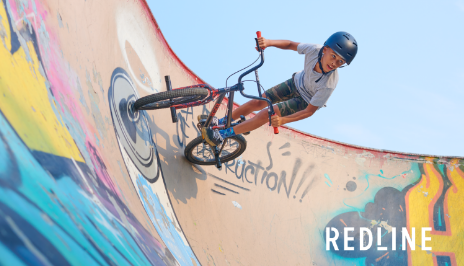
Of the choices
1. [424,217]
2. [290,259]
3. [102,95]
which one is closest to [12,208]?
[102,95]

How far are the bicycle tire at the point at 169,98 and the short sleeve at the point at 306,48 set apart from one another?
1.61 meters

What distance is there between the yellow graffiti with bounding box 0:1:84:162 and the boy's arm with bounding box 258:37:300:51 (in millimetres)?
3013

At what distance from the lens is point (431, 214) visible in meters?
7.60

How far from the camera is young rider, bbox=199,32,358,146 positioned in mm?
4398

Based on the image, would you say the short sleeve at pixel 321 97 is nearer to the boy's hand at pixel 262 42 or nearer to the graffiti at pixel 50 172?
the boy's hand at pixel 262 42

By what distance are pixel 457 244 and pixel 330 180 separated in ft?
10.1

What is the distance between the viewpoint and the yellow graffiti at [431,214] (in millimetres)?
7145

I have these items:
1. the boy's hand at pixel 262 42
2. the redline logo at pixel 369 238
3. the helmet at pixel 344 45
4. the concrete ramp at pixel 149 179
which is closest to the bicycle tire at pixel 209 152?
the concrete ramp at pixel 149 179

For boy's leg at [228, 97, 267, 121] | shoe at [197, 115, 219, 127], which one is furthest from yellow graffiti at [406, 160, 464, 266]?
shoe at [197, 115, 219, 127]

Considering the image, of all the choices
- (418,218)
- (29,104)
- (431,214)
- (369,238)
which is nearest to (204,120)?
(29,104)

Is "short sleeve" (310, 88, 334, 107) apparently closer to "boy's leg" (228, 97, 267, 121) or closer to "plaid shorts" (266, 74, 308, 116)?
"plaid shorts" (266, 74, 308, 116)

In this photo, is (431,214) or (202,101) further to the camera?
(431,214)

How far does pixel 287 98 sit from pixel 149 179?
8.53ft

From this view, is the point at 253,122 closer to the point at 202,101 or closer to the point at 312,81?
the point at 202,101
